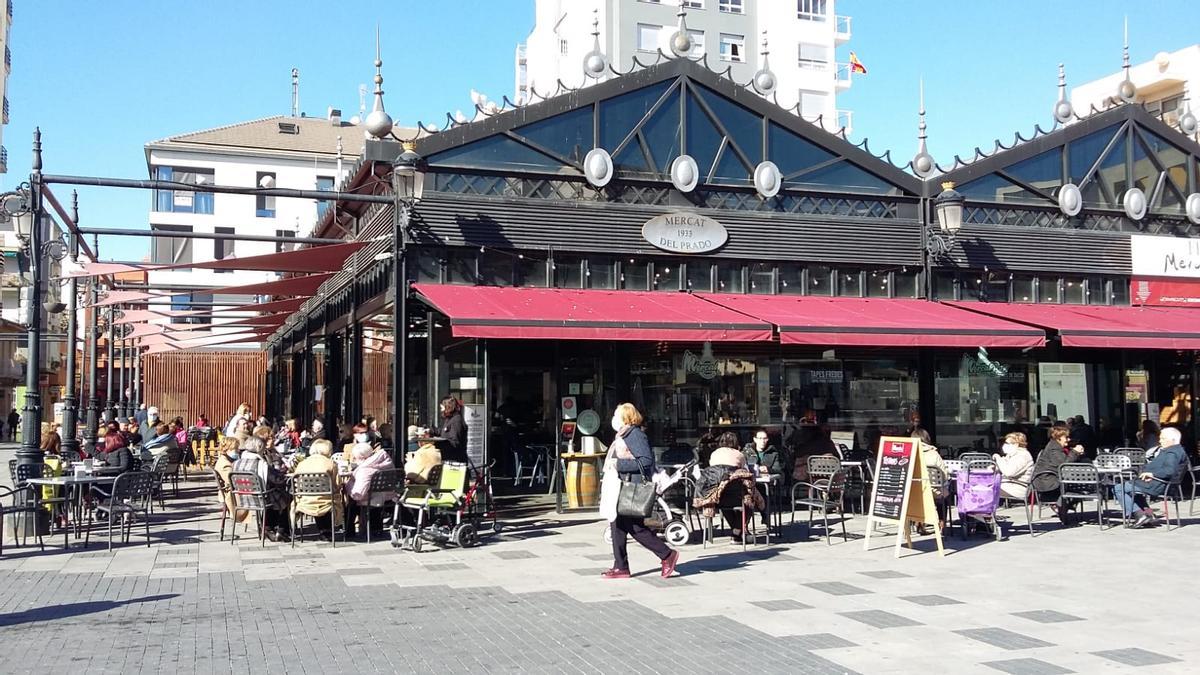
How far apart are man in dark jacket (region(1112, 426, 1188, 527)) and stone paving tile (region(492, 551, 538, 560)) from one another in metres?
7.55

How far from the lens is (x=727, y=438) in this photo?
12.3 meters

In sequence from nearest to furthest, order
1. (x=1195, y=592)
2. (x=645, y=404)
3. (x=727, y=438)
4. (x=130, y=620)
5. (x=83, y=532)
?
(x=130, y=620) → (x=1195, y=592) → (x=727, y=438) → (x=83, y=532) → (x=645, y=404)

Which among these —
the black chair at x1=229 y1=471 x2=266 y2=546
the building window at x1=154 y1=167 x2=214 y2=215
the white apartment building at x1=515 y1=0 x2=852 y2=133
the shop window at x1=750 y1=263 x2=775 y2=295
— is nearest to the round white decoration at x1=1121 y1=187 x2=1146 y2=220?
the shop window at x1=750 y1=263 x2=775 y2=295

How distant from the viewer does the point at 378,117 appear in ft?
50.2

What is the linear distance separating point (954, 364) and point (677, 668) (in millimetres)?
12724

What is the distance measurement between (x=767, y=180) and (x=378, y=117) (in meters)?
6.06

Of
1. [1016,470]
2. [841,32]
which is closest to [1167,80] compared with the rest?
[841,32]

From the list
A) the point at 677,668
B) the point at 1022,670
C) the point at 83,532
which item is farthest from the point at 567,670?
the point at 83,532

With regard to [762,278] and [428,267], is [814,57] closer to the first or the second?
[762,278]

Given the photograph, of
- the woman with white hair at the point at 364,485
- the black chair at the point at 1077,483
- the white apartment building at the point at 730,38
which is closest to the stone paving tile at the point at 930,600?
the black chair at the point at 1077,483

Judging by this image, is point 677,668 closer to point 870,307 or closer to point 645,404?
point 645,404

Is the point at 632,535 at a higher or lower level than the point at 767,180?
lower

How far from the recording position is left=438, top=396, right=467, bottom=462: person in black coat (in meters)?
13.6

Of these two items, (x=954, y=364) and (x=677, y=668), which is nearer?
A: (x=677, y=668)
